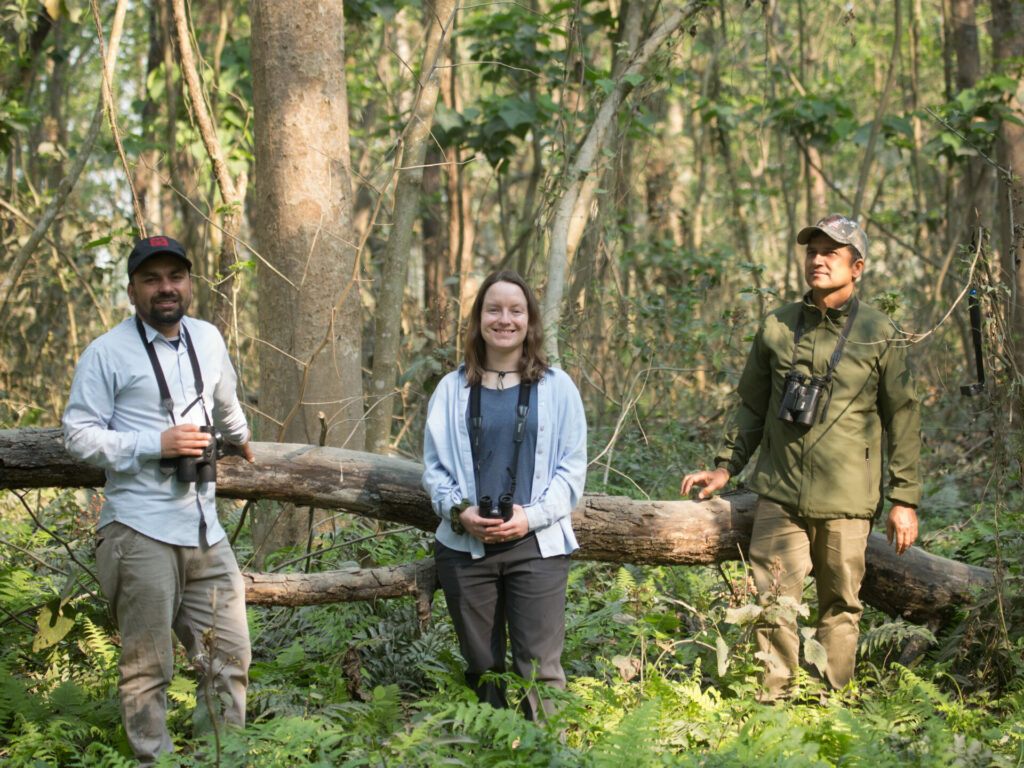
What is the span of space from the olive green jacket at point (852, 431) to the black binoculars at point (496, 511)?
1.39 meters

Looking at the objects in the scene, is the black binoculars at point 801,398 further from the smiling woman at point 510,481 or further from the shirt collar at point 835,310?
the smiling woman at point 510,481

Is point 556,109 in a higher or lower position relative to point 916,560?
higher

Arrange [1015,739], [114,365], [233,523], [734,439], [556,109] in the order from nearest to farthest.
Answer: [114,365]
[1015,739]
[734,439]
[233,523]
[556,109]

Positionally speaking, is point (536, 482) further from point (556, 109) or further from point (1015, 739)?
point (556, 109)

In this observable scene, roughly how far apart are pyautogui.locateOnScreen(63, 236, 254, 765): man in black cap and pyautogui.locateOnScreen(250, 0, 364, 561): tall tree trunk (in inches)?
65.6

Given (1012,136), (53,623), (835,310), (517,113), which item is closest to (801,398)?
(835,310)

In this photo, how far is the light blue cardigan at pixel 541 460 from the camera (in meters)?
3.73

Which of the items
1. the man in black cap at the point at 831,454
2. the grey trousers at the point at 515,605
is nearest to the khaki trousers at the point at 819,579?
the man in black cap at the point at 831,454

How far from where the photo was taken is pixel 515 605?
3.76 m

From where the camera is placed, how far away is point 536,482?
3750mm

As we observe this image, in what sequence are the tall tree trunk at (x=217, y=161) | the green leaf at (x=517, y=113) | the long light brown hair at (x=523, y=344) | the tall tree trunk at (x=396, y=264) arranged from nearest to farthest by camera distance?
the long light brown hair at (x=523, y=344) → the tall tree trunk at (x=217, y=161) → the tall tree trunk at (x=396, y=264) → the green leaf at (x=517, y=113)

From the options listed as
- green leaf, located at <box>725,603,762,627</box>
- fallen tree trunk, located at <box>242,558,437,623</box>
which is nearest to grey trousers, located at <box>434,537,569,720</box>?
fallen tree trunk, located at <box>242,558,437,623</box>

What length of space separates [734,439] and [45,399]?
8.03 metres

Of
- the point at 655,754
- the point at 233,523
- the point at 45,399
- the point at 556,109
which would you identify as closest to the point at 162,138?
the point at 45,399
